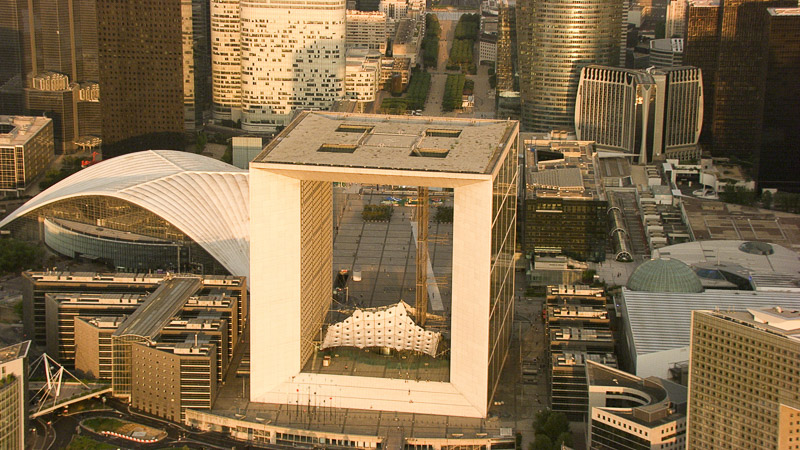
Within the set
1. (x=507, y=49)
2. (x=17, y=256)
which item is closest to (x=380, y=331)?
(x=17, y=256)

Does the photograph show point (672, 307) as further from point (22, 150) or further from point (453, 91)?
point (453, 91)

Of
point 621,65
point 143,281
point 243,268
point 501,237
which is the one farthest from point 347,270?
point 621,65

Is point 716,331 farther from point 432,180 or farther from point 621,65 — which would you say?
point 621,65

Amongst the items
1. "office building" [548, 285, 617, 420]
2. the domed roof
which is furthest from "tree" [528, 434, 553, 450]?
the domed roof

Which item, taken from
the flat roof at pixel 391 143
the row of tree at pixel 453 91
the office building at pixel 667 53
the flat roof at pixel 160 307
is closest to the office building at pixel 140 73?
the row of tree at pixel 453 91

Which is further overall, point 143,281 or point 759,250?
point 759,250
